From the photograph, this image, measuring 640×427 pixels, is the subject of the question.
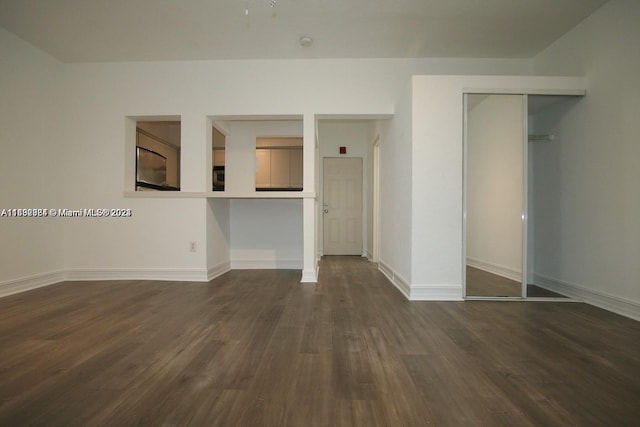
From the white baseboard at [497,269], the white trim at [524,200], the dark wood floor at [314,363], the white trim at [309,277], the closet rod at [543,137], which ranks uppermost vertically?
the closet rod at [543,137]

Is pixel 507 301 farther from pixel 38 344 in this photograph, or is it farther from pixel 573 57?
pixel 38 344

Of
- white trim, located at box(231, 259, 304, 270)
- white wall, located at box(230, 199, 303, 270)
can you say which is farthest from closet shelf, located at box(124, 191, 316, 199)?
white trim, located at box(231, 259, 304, 270)

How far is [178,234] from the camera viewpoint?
11.4 feet

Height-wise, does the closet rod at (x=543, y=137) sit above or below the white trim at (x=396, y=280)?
above

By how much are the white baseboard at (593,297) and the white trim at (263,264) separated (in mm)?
3024

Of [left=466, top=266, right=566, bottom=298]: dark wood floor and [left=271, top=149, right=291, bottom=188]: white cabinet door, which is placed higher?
[left=271, top=149, right=291, bottom=188]: white cabinet door

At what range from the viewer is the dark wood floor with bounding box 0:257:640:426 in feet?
3.68

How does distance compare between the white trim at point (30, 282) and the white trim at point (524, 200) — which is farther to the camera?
the white trim at point (30, 282)

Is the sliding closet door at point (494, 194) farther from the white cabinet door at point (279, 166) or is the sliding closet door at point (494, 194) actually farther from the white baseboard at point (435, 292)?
the white cabinet door at point (279, 166)

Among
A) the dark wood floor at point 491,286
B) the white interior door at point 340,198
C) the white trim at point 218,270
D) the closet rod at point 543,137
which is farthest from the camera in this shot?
the white interior door at point 340,198

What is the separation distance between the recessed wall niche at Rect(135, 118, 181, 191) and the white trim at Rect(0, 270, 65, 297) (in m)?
1.36

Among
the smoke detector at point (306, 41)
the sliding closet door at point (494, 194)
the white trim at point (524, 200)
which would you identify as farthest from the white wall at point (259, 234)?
the white trim at point (524, 200)

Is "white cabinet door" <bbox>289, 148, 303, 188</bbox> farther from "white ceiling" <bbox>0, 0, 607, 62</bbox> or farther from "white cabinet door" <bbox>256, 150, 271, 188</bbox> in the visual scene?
"white ceiling" <bbox>0, 0, 607, 62</bbox>

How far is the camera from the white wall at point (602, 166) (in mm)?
2264
